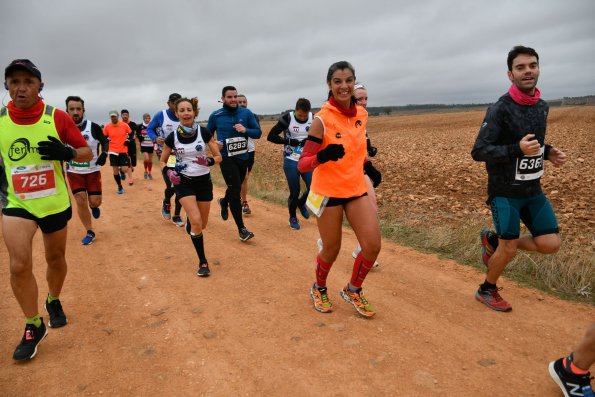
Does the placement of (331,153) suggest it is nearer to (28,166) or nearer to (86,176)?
(28,166)

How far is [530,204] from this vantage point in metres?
3.92

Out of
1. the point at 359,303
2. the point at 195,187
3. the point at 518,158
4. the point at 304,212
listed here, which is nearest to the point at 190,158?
the point at 195,187

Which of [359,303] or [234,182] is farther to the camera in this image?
[234,182]

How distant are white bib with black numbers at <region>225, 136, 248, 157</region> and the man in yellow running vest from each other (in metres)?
3.25

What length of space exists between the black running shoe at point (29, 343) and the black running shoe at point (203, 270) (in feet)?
6.38

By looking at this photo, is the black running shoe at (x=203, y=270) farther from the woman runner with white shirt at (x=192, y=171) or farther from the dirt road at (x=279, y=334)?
the dirt road at (x=279, y=334)

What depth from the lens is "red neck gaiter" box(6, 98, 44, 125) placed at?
3.46m

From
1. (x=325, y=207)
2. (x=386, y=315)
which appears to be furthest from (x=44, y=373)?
(x=386, y=315)

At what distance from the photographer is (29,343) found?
11.6 ft

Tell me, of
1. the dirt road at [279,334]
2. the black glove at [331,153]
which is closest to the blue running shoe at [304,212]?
the dirt road at [279,334]

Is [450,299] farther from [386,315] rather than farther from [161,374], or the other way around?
[161,374]

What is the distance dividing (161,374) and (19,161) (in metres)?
2.29

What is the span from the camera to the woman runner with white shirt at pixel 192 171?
5309 mm

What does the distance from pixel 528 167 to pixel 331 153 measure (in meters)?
1.97
